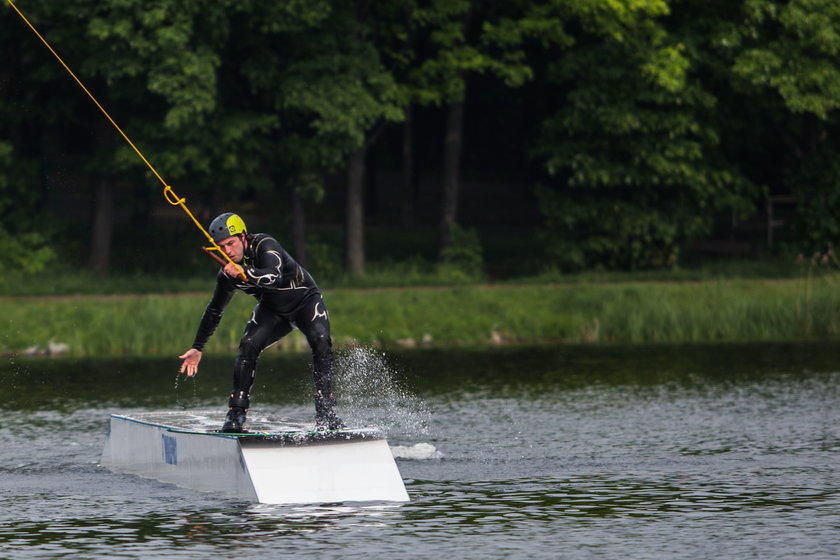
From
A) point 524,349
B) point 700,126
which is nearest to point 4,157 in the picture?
point 524,349

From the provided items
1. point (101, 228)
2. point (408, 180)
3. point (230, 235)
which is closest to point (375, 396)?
point (230, 235)

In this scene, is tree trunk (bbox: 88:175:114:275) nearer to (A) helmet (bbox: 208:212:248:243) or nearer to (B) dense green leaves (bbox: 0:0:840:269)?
(B) dense green leaves (bbox: 0:0:840:269)

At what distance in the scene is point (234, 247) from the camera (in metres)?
17.2

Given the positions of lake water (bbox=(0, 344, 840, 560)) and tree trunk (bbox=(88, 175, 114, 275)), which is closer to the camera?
lake water (bbox=(0, 344, 840, 560))

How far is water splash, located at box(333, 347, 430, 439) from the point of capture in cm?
2339

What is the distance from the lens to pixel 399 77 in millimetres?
42438

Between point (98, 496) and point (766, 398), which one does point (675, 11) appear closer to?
point (766, 398)

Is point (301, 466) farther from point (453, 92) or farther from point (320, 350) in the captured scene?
point (453, 92)

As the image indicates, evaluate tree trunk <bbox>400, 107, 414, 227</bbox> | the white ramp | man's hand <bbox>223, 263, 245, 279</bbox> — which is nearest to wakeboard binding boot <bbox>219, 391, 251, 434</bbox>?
the white ramp

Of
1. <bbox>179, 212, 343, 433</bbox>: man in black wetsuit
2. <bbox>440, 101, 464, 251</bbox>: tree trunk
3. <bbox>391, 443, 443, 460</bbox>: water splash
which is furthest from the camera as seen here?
<bbox>440, 101, 464, 251</bbox>: tree trunk

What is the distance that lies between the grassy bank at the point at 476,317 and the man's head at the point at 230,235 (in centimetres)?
1531

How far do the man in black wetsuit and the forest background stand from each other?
1712cm

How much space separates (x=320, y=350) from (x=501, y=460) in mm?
3002

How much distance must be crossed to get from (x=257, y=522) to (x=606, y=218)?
26.2 meters
